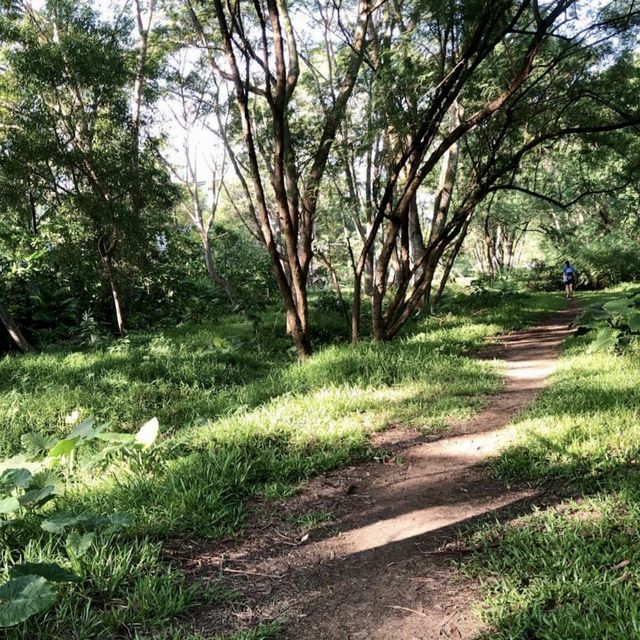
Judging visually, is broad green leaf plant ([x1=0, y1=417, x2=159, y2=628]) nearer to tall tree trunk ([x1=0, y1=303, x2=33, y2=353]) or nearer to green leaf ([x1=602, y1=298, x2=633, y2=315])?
tall tree trunk ([x1=0, y1=303, x2=33, y2=353])

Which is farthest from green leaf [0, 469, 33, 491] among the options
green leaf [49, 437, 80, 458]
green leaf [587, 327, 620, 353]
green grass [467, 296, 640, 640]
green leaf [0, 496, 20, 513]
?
green leaf [587, 327, 620, 353]

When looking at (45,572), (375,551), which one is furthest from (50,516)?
(375,551)

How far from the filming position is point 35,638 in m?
1.98

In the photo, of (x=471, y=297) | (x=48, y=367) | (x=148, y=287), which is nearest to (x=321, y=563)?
(x=48, y=367)

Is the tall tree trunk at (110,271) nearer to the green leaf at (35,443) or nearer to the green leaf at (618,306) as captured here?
the green leaf at (35,443)

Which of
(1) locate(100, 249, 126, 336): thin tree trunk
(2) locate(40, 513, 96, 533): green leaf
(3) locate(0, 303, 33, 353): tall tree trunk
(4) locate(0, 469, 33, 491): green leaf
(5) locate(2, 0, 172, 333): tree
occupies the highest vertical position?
(5) locate(2, 0, 172, 333): tree

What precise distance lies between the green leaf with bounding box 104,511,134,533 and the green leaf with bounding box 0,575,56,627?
0.53 meters

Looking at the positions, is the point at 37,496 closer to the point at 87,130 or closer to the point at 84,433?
the point at 84,433

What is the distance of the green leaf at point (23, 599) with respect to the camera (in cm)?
183

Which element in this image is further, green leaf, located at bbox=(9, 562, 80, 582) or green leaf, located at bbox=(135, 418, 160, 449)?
green leaf, located at bbox=(135, 418, 160, 449)

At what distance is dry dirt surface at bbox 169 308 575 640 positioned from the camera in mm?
2164

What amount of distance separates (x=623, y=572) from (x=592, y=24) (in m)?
7.12

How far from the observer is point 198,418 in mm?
4969

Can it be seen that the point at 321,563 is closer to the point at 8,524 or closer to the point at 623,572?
the point at 623,572
